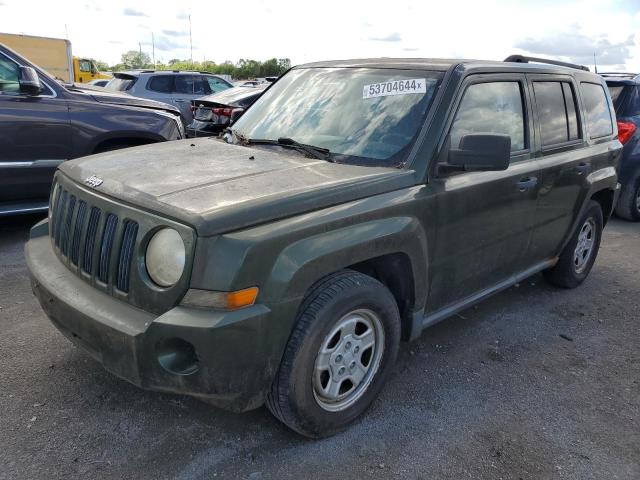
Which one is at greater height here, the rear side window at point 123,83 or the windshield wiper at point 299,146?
the windshield wiper at point 299,146

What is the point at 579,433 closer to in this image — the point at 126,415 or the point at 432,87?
the point at 432,87

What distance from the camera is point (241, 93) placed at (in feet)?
→ 34.2

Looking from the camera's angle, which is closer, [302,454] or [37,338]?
[302,454]

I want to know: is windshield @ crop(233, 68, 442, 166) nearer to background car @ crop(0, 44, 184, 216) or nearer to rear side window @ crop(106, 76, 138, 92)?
background car @ crop(0, 44, 184, 216)

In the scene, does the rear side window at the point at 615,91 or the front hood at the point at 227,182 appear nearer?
the front hood at the point at 227,182

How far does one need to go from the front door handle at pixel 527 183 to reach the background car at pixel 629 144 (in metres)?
4.45

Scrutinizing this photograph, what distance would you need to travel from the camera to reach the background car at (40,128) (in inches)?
214

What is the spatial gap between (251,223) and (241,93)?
334 inches

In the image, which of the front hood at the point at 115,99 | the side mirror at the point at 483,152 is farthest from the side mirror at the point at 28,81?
the side mirror at the point at 483,152

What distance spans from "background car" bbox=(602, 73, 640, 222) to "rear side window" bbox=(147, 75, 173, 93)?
8926 mm

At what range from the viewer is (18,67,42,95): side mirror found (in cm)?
542

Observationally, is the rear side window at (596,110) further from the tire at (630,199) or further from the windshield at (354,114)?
the tire at (630,199)

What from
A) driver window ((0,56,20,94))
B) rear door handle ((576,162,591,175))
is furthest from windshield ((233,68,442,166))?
driver window ((0,56,20,94))

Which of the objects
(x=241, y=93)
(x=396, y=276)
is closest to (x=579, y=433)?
(x=396, y=276)
